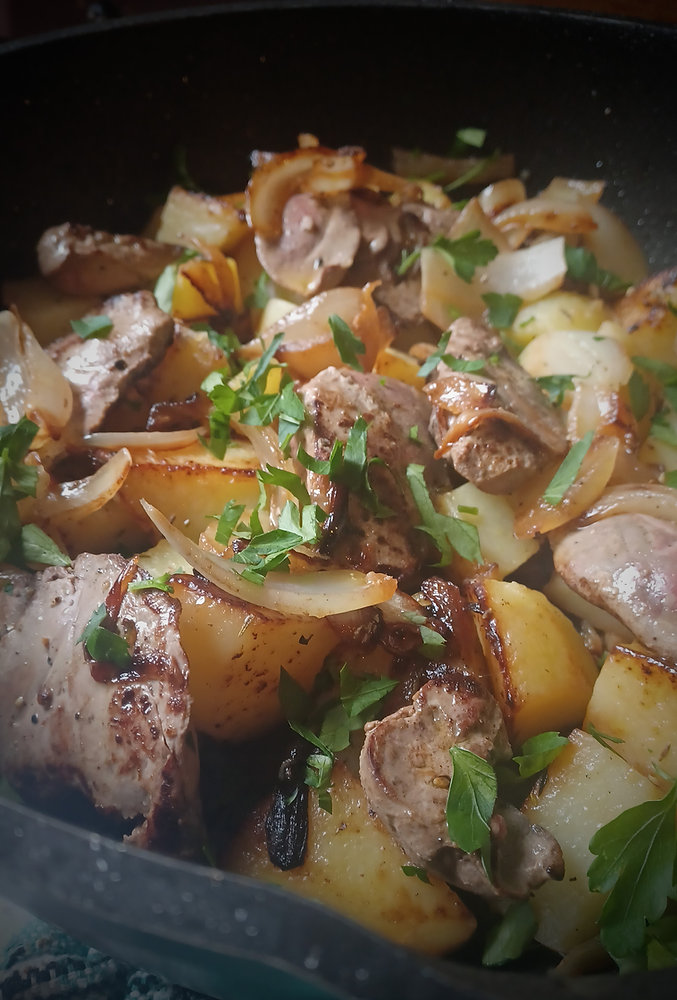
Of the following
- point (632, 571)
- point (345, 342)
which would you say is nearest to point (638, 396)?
point (632, 571)

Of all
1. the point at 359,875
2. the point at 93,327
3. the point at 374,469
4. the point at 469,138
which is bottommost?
the point at 359,875

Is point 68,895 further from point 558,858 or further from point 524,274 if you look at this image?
point 524,274

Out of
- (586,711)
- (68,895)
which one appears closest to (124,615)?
(68,895)

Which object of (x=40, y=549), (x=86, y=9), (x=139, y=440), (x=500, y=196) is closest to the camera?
(x=40, y=549)

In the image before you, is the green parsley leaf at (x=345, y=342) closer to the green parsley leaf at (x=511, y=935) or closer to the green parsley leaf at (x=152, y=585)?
the green parsley leaf at (x=152, y=585)

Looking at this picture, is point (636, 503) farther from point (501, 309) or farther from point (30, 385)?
point (30, 385)

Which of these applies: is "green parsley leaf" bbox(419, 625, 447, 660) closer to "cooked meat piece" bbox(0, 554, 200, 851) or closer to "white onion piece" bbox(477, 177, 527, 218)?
"cooked meat piece" bbox(0, 554, 200, 851)

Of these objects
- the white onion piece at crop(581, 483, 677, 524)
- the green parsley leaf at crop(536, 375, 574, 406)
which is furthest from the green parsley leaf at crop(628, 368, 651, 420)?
the white onion piece at crop(581, 483, 677, 524)
